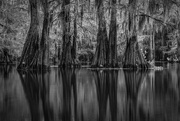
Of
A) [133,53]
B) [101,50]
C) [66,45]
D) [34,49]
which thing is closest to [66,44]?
[66,45]

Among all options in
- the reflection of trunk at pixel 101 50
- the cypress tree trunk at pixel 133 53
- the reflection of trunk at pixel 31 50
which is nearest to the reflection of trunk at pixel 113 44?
the reflection of trunk at pixel 101 50

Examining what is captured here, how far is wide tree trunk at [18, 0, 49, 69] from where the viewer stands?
1388cm

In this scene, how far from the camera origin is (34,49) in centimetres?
1393

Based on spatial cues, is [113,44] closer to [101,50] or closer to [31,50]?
[101,50]

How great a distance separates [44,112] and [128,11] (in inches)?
457

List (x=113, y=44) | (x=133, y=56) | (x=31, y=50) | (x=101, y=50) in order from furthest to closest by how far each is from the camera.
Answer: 1. (x=113, y=44)
2. (x=101, y=50)
3. (x=133, y=56)
4. (x=31, y=50)

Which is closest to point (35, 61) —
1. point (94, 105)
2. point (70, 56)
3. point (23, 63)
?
point (23, 63)

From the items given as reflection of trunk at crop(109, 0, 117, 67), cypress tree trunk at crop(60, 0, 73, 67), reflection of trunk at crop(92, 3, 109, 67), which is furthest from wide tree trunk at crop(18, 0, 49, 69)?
reflection of trunk at crop(109, 0, 117, 67)

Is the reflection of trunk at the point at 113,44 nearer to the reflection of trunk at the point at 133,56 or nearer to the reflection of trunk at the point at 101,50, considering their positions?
the reflection of trunk at the point at 101,50

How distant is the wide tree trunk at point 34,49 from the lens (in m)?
13.9

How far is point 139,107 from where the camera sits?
12.1 feet

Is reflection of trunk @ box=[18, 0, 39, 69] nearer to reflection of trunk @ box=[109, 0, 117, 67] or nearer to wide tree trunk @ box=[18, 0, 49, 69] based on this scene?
wide tree trunk @ box=[18, 0, 49, 69]

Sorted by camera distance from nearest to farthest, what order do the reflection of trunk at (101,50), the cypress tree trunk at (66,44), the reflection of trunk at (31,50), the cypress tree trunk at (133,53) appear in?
the reflection of trunk at (31,50) → the cypress tree trunk at (133,53) → the reflection of trunk at (101,50) → the cypress tree trunk at (66,44)

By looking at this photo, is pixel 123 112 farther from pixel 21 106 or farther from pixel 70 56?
pixel 70 56
